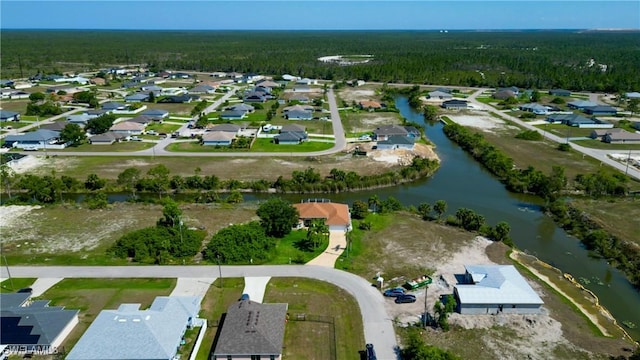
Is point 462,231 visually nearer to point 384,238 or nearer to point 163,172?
point 384,238

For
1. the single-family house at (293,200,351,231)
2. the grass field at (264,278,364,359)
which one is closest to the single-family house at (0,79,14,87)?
the single-family house at (293,200,351,231)

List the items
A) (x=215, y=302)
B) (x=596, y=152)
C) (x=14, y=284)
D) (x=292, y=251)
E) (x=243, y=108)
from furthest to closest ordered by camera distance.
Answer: (x=243, y=108) < (x=596, y=152) < (x=292, y=251) < (x=14, y=284) < (x=215, y=302)

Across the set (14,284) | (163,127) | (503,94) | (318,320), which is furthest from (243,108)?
(318,320)

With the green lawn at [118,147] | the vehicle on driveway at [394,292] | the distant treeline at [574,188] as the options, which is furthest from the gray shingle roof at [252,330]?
the green lawn at [118,147]

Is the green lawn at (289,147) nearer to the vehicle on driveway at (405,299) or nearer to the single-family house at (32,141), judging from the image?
the single-family house at (32,141)

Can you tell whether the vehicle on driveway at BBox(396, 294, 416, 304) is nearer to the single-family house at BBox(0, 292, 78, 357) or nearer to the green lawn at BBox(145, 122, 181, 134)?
the single-family house at BBox(0, 292, 78, 357)

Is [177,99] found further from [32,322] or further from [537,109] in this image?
[32,322]
